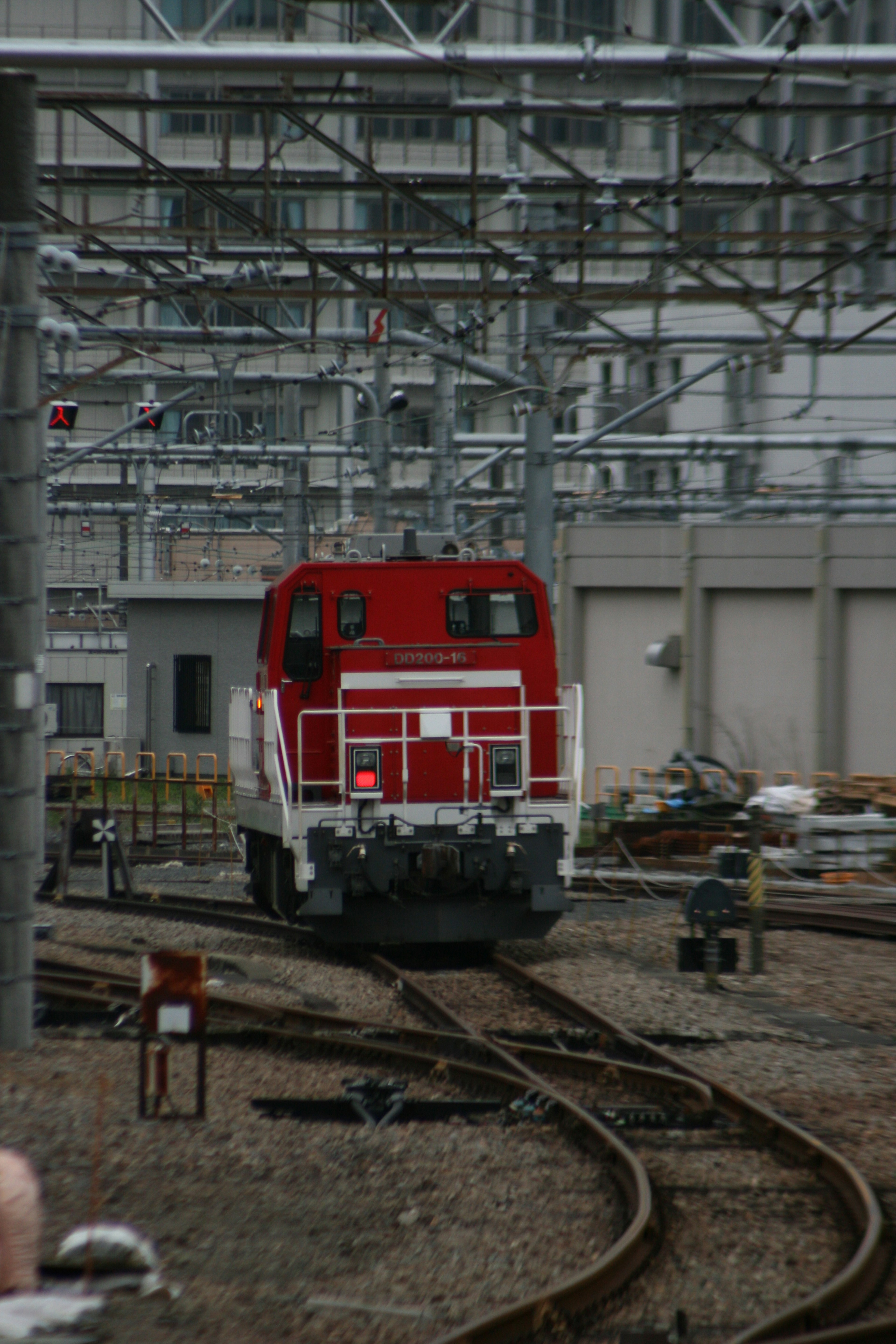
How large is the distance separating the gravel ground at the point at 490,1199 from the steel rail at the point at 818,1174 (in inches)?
4.0

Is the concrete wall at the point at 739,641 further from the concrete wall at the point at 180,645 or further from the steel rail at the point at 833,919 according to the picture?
the concrete wall at the point at 180,645

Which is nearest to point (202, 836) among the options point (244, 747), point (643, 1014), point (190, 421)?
point (244, 747)

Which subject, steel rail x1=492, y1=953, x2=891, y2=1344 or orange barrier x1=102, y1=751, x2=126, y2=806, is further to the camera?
orange barrier x1=102, y1=751, x2=126, y2=806

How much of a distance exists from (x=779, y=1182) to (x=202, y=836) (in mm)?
18631

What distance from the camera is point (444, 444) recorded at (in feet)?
66.5

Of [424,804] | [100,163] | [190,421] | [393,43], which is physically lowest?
[424,804]

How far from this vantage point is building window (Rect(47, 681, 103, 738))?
4022cm

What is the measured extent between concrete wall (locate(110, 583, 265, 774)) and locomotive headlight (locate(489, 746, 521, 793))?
65.8 feet

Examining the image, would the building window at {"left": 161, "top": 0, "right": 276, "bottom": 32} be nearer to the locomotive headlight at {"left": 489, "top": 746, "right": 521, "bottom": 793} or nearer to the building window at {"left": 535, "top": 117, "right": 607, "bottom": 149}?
the building window at {"left": 535, "top": 117, "right": 607, "bottom": 149}

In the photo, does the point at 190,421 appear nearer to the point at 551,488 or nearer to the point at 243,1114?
the point at 551,488

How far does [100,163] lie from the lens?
45.9 metres

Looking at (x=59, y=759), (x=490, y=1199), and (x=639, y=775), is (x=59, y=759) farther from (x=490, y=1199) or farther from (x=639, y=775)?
(x=490, y=1199)

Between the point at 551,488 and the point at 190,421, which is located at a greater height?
the point at 190,421

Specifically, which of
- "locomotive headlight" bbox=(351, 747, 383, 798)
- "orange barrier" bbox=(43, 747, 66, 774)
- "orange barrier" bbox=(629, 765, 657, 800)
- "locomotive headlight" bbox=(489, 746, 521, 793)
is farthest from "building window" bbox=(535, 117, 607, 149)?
"locomotive headlight" bbox=(351, 747, 383, 798)
